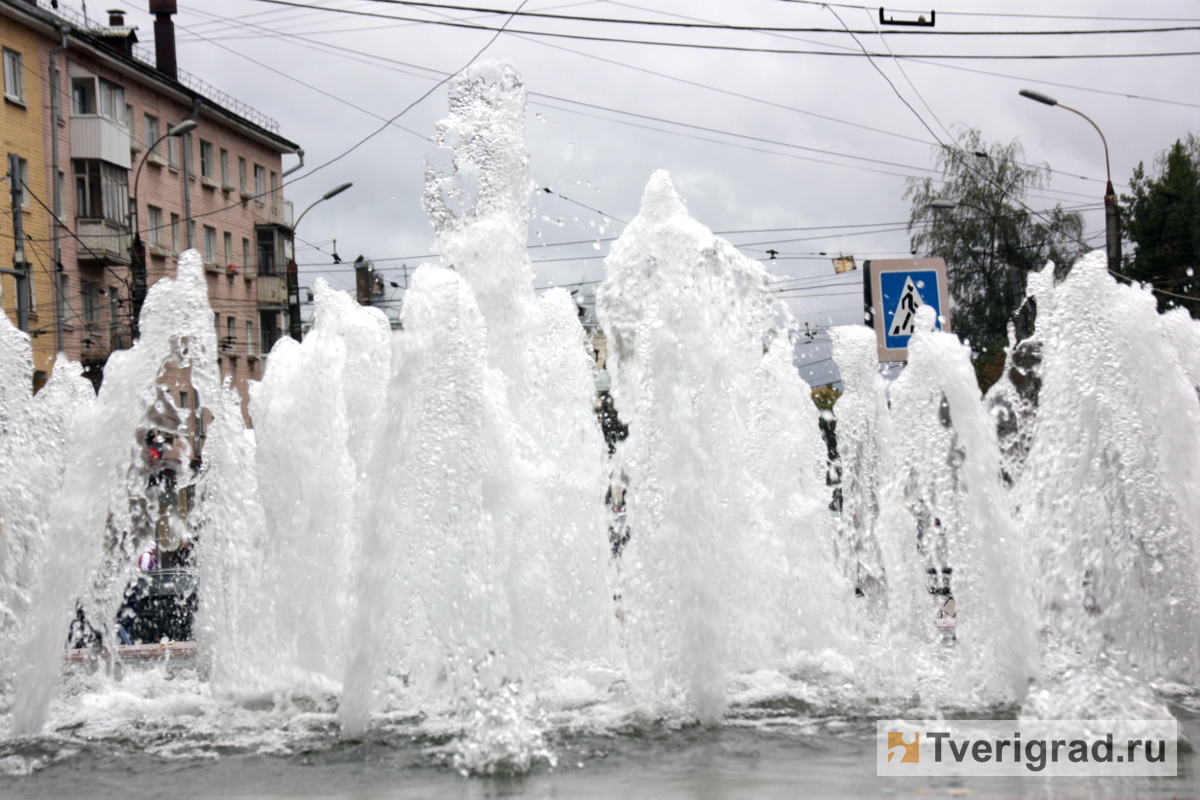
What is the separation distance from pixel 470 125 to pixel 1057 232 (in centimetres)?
2953

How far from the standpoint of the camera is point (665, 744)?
5.73m

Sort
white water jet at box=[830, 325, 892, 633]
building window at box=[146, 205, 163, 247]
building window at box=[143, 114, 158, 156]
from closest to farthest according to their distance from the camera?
white water jet at box=[830, 325, 892, 633] → building window at box=[146, 205, 163, 247] → building window at box=[143, 114, 158, 156]

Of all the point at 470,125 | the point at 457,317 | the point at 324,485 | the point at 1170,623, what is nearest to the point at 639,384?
the point at 457,317

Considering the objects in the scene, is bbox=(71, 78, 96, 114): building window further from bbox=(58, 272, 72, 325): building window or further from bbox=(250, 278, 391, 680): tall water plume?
bbox=(250, 278, 391, 680): tall water plume

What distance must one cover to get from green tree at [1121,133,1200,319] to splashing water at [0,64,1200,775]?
1116 inches

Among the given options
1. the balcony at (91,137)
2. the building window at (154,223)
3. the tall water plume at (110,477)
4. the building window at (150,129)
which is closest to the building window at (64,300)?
the balcony at (91,137)

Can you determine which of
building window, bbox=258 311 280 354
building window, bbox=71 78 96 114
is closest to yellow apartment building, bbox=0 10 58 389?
building window, bbox=71 78 96 114

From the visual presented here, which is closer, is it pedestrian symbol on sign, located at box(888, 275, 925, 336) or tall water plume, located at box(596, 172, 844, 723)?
tall water plume, located at box(596, 172, 844, 723)

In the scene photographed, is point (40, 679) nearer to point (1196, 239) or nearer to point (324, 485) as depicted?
point (324, 485)

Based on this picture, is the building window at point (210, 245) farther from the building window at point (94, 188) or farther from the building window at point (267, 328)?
the building window at point (94, 188)

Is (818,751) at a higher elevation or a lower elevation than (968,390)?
lower

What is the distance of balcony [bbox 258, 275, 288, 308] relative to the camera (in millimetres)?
43500

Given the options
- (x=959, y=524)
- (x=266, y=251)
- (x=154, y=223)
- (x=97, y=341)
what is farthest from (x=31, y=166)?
(x=959, y=524)

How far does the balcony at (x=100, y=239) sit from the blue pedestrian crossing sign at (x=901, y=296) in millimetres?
26964
